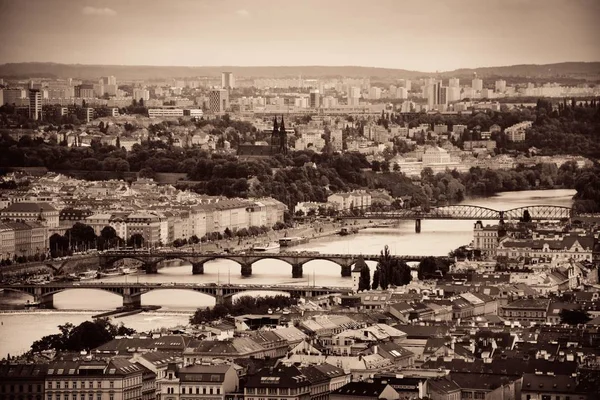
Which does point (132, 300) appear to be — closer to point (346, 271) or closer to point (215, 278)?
point (215, 278)

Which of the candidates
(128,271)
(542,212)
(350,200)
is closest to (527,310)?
(128,271)

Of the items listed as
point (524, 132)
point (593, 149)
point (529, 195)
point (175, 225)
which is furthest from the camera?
point (524, 132)

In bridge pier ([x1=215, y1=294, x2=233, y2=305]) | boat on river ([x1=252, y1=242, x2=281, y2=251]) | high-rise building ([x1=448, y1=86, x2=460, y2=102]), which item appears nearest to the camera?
bridge pier ([x1=215, y1=294, x2=233, y2=305])

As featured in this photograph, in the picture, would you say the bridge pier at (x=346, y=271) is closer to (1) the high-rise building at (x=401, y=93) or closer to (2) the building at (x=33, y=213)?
(2) the building at (x=33, y=213)

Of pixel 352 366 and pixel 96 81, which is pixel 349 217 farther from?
pixel 96 81

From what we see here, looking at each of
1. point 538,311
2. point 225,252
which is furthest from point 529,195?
point 538,311

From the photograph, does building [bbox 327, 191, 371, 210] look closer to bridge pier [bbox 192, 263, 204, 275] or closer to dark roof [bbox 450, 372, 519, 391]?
bridge pier [bbox 192, 263, 204, 275]

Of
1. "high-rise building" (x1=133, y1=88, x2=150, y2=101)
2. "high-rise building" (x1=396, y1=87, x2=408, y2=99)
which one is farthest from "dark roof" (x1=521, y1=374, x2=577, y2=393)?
"high-rise building" (x1=396, y1=87, x2=408, y2=99)
